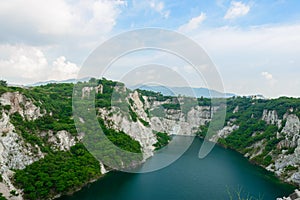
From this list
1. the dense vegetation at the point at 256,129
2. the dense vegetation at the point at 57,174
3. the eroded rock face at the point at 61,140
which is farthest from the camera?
the dense vegetation at the point at 256,129

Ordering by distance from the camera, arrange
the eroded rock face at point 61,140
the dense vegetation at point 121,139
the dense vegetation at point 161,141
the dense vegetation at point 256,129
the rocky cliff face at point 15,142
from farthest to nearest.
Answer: the dense vegetation at point 161,141 → the dense vegetation at point 256,129 → the dense vegetation at point 121,139 → the eroded rock face at point 61,140 → the rocky cliff face at point 15,142

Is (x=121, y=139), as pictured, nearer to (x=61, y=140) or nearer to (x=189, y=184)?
(x=61, y=140)

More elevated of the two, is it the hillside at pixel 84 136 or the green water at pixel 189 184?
the hillside at pixel 84 136

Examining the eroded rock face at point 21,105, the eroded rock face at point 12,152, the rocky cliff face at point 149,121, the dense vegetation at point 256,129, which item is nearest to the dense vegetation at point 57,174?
the eroded rock face at point 12,152

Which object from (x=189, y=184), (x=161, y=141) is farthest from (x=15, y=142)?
(x=161, y=141)

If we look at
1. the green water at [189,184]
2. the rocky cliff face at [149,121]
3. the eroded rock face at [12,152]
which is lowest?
the green water at [189,184]

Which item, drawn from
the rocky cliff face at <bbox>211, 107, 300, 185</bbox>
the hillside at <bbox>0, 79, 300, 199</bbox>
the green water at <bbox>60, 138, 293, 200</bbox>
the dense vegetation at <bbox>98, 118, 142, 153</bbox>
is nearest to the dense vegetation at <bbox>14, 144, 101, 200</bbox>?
the hillside at <bbox>0, 79, 300, 199</bbox>

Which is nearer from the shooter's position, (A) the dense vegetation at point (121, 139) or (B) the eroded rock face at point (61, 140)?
(B) the eroded rock face at point (61, 140)

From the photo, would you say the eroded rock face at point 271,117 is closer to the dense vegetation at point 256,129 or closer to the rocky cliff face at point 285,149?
the rocky cliff face at point 285,149
